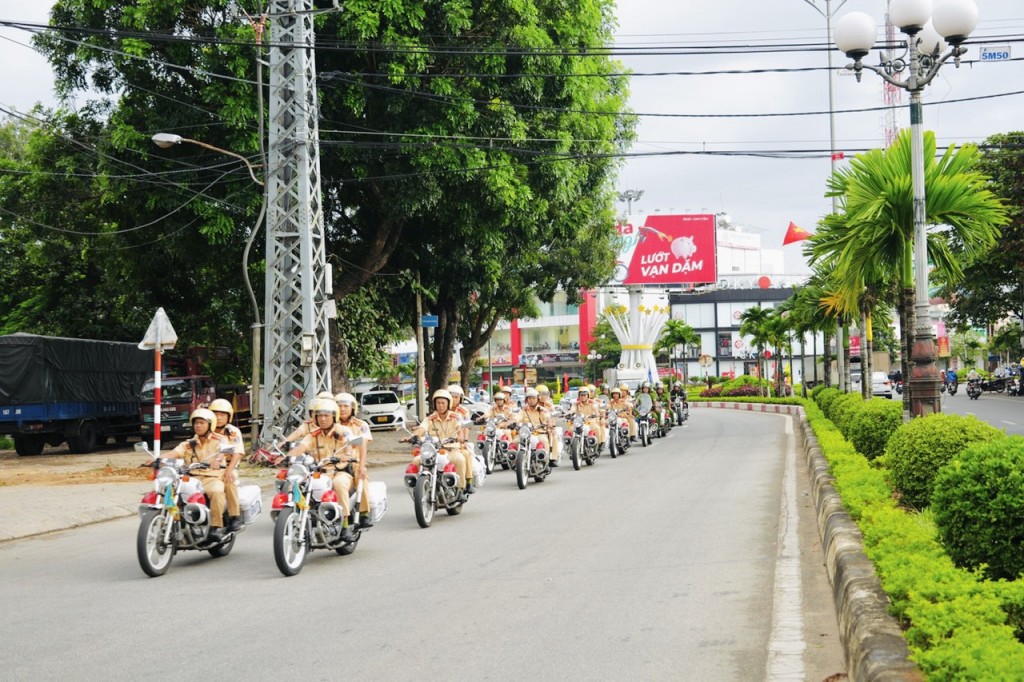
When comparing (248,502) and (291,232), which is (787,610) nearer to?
(248,502)

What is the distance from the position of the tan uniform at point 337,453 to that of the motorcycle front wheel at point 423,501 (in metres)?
1.84

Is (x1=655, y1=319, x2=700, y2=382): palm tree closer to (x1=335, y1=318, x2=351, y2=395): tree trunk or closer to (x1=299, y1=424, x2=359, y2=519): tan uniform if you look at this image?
(x1=335, y1=318, x2=351, y2=395): tree trunk

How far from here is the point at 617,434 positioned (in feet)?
86.2

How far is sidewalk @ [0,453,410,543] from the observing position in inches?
575

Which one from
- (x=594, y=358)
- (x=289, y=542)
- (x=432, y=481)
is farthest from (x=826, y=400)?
(x=594, y=358)

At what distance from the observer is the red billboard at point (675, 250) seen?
273ft

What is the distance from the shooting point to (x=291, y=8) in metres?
20.7

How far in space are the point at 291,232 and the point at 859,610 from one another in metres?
16.1

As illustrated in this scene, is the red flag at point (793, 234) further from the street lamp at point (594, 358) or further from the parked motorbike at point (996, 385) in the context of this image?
the street lamp at point (594, 358)

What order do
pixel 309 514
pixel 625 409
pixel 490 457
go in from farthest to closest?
pixel 625 409, pixel 490 457, pixel 309 514

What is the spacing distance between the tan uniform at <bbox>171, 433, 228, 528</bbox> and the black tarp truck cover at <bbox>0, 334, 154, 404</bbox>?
19412mm

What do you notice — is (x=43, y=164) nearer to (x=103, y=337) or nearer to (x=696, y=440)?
(x=103, y=337)

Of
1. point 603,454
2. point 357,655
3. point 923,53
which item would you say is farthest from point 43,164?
point 357,655

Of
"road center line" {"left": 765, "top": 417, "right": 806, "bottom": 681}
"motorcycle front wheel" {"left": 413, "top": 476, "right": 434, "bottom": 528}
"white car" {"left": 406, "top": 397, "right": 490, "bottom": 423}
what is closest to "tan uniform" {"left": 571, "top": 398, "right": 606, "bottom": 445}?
"road center line" {"left": 765, "top": 417, "right": 806, "bottom": 681}
